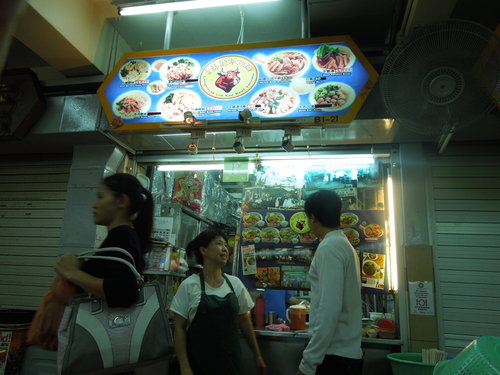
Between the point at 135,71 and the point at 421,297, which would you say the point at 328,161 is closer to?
the point at 421,297

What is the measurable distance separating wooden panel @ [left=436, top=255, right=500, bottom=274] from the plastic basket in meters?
3.26

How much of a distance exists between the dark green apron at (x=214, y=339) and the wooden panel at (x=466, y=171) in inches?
117

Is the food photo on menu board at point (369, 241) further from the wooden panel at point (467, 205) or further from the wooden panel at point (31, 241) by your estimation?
the wooden panel at point (31, 241)

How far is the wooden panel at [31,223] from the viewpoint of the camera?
5.22m

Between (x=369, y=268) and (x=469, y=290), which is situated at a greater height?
(x=369, y=268)

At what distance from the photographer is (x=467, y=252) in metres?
3.97

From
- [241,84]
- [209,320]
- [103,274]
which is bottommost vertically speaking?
[209,320]

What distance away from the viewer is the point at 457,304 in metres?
3.85

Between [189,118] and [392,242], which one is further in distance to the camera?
[392,242]

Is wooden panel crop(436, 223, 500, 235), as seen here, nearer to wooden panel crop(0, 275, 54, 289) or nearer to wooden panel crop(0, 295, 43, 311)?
wooden panel crop(0, 275, 54, 289)

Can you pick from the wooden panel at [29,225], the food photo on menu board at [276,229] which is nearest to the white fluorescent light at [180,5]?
the food photo on menu board at [276,229]

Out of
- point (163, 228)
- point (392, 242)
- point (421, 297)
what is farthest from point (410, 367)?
point (163, 228)

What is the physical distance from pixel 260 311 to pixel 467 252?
2.47 m

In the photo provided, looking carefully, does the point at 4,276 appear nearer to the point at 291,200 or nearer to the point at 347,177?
the point at 291,200
